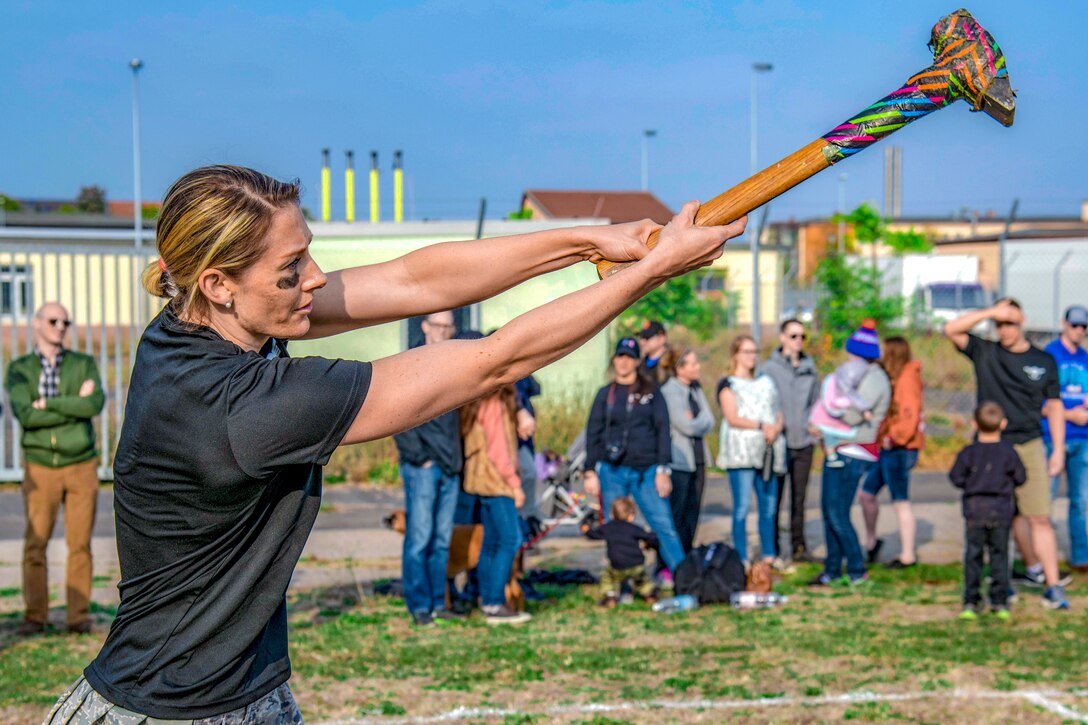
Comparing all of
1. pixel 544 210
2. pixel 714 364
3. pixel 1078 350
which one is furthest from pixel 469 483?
pixel 544 210

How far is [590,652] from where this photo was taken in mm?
7801

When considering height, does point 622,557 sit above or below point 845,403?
below

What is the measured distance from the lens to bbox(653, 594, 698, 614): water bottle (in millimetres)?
9102

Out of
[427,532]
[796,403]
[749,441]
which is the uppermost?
[796,403]

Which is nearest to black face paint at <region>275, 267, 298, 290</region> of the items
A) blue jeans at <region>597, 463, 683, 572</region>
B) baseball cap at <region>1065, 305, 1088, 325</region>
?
blue jeans at <region>597, 463, 683, 572</region>

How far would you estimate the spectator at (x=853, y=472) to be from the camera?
10.0 m

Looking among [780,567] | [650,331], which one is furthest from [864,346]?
[780,567]

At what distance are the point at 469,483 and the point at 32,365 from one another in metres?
3.13

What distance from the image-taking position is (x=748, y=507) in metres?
10.5

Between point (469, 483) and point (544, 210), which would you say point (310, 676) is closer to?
point (469, 483)

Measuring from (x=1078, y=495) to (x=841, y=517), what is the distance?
2128 mm

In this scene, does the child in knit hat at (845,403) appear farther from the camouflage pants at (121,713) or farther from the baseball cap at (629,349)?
the camouflage pants at (121,713)

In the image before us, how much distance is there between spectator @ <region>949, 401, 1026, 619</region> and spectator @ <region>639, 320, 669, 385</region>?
8.62ft

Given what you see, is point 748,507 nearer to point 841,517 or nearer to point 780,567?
point 780,567
